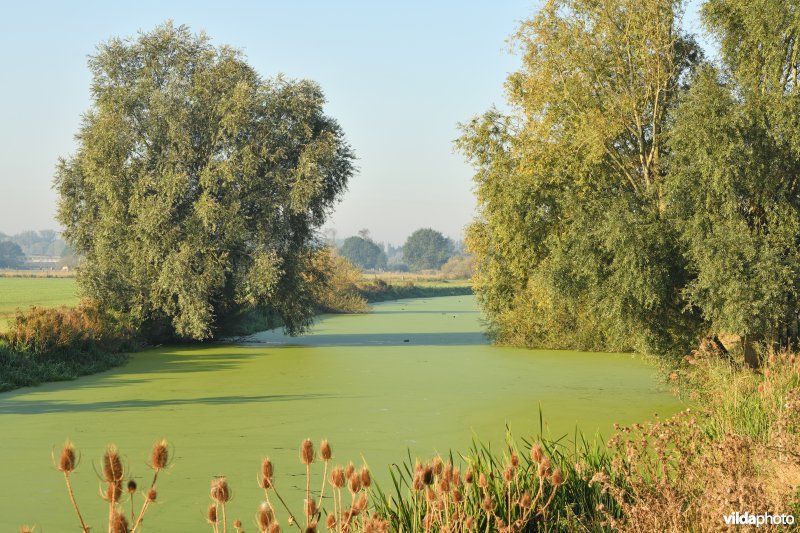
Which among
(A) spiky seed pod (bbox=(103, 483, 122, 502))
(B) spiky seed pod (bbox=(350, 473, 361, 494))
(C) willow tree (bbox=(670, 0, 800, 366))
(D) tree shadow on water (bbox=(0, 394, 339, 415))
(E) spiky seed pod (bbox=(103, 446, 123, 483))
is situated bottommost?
(D) tree shadow on water (bbox=(0, 394, 339, 415))

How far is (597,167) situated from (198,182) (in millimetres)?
12267

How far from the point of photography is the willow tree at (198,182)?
2350 centimetres

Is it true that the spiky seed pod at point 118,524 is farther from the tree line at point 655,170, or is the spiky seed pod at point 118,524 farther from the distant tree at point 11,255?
the distant tree at point 11,255

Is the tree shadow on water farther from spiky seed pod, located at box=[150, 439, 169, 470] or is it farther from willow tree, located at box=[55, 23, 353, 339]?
spiky seed pod, located at box=[150, 439, 169, 470]

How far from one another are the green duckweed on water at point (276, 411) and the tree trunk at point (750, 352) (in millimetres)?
1448

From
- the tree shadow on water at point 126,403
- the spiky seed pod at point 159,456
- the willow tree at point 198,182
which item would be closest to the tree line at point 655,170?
the tree shadow on water at point 126,403

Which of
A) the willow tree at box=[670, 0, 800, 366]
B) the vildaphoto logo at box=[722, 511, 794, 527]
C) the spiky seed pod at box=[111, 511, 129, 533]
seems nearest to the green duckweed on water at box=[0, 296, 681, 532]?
the willow tree at box=[670, 0, 800, 366]

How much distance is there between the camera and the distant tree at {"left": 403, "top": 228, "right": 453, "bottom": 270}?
167m

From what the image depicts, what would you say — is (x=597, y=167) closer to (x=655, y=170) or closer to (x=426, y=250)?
(x=655, y=170)

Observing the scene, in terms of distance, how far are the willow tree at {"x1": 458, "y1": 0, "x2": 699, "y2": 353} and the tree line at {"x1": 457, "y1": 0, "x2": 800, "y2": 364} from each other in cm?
3

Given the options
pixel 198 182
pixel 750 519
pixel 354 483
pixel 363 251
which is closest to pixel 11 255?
pixel 363 251

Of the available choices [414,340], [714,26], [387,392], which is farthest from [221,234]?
[714,26]

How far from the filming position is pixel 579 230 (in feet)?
50.4

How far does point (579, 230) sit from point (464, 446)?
5.95 m
